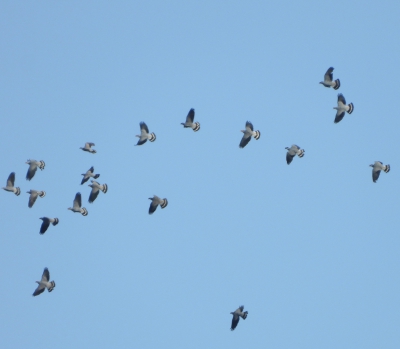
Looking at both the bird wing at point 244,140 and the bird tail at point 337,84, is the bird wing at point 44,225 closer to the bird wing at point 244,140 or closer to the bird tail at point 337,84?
the bird wing at point 244,140

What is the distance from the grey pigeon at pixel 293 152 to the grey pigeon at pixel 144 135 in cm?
579

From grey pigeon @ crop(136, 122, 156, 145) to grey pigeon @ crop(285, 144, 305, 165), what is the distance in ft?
19.0

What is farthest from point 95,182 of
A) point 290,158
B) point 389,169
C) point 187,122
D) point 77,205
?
point 389,169

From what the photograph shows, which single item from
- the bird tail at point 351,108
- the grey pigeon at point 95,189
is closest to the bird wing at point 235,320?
the grey pigeon at point 95,189

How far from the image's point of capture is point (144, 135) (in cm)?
5875

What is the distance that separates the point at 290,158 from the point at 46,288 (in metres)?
11.7

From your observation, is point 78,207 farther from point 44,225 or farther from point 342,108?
point 342,108

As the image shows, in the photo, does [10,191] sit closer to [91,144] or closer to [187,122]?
[91,144]

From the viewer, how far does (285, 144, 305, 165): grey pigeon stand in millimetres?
58812

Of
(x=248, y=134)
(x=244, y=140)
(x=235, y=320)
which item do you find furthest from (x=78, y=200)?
(x=235, y=320)

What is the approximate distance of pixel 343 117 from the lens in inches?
2303

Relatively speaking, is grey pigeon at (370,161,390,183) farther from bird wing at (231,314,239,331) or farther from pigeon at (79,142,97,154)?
pigeon at (79,142,97,154)

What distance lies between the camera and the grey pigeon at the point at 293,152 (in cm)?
5881

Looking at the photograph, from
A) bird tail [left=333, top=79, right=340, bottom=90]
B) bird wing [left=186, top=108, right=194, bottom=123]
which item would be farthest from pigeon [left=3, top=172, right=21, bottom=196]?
bird tail [left=333, top=79, right=340, bottom=90]
